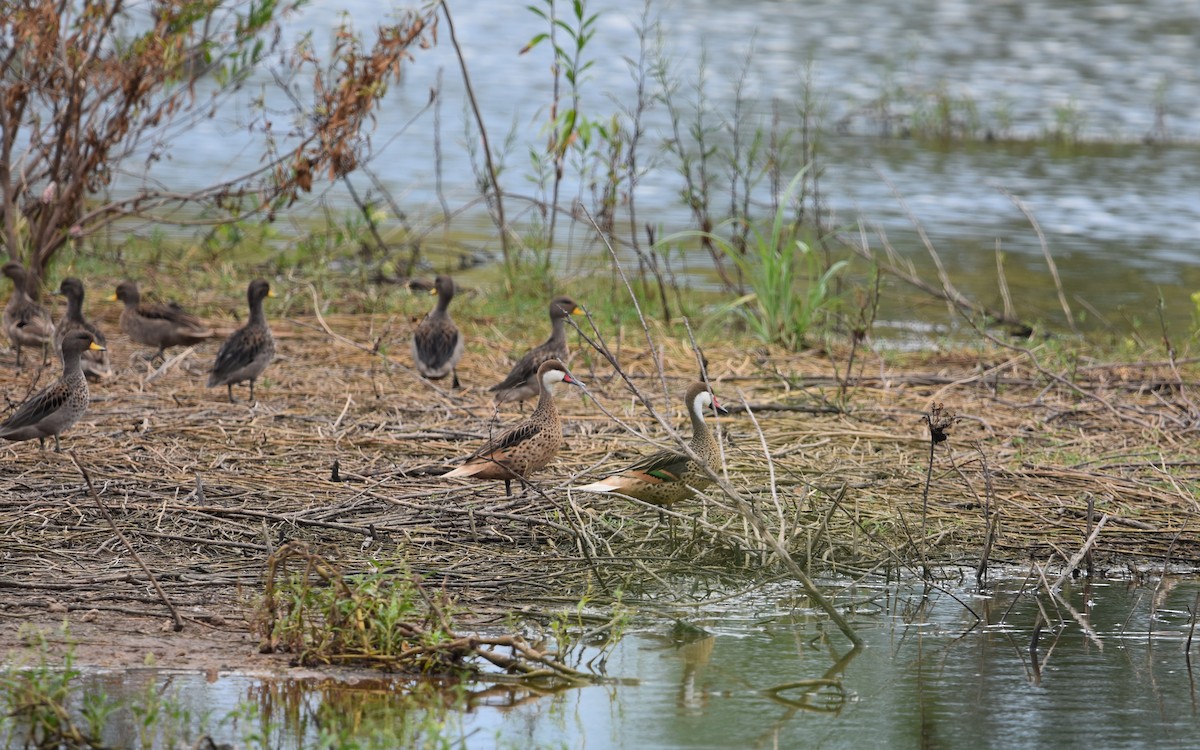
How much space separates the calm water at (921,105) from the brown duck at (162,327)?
1396 mm

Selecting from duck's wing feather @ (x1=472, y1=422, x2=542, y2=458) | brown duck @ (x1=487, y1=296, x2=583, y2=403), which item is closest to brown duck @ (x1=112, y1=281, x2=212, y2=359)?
brown duck @ (x1=487, y1=296, x2=583, y2=403)

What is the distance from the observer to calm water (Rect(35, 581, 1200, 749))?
15.7ft

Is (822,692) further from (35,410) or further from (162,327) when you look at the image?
(162,327)

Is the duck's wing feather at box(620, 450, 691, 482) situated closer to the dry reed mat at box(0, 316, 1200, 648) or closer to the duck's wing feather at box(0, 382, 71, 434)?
the dry reed mat at box(0, 316, 1200, 648)

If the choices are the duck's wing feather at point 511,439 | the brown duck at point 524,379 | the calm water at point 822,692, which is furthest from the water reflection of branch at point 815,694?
the brown duck at point 524,379

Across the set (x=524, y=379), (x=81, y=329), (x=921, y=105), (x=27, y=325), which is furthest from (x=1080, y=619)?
(x=921, y=105)

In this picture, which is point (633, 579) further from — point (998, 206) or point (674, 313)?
point (998, 206)

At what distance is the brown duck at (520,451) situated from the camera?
716 cm

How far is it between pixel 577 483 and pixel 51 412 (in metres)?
2.65

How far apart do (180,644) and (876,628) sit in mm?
2596

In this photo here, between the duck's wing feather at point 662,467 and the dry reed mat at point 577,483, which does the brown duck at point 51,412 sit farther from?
the duck's wing feather at point 662,467

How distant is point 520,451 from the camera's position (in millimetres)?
7211

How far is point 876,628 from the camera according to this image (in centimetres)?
600

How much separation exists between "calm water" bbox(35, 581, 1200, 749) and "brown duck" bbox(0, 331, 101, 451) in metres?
3.05
